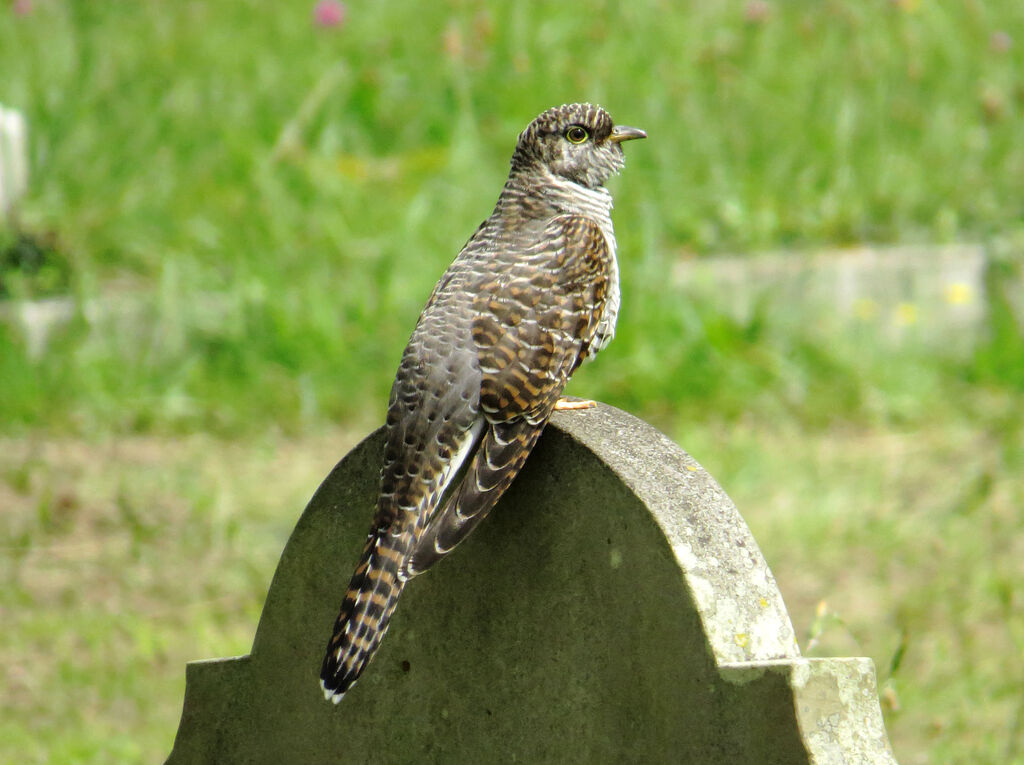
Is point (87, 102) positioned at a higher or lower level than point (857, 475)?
higher

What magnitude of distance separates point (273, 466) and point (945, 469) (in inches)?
137

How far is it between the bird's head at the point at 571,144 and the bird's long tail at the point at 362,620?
1282 mm

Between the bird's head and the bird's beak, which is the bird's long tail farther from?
the bird's beak

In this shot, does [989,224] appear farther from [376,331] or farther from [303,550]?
[303,550]

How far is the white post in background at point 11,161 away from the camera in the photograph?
25.6 ft

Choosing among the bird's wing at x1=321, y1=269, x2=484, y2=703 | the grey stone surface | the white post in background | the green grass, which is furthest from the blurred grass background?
the bird's wing at x1=321, y1=269, x2=484, y2=703

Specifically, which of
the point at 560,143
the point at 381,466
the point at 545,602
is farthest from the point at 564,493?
the point at 560,143

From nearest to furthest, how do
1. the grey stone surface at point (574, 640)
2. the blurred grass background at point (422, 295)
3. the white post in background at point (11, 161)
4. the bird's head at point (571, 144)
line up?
the grey stone surface at point (574, 640), the bird's head at point (571, 144), the blurred grass background at point (422, 295), the white post in background at point (11, 161)

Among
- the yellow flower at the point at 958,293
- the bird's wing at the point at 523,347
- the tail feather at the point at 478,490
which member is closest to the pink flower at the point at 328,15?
the yellow flower at the point at 958,293

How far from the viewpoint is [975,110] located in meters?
9.68

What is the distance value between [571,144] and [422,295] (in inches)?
168

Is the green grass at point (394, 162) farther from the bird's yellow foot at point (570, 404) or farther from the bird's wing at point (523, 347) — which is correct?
the bird's yellow foot at point (570, 404)

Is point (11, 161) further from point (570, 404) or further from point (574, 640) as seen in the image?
point (574, 640)

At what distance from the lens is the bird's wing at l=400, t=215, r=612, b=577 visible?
2.67 metres
